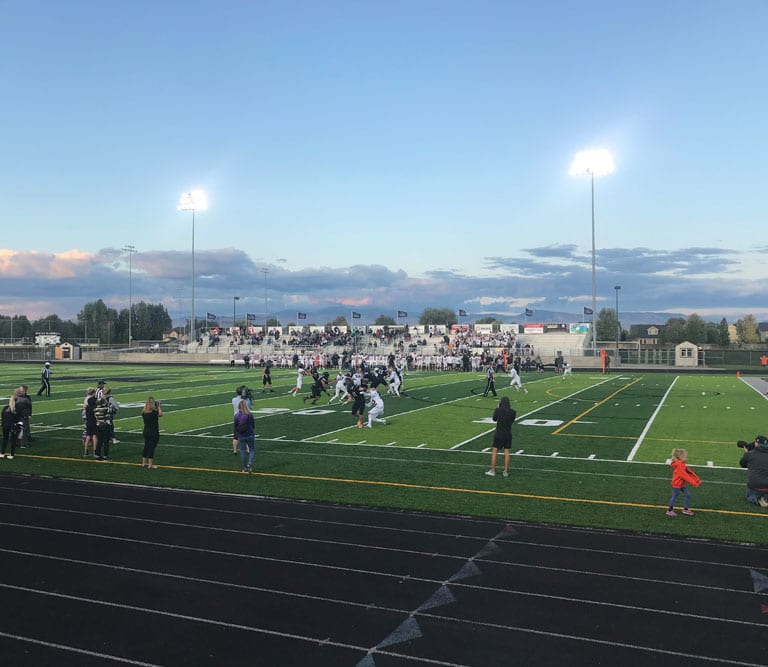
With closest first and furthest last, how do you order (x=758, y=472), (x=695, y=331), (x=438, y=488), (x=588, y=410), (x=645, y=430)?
(x=758, y=472) → (x=438, y=488) → (x=645, y=430) → (x=588, y=410) → (x=695, y=331)

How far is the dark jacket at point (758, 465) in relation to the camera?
11.3 m

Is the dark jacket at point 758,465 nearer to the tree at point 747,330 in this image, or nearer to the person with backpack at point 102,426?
the person with backpack at point 102,426

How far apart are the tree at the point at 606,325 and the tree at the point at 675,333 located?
1042 cm

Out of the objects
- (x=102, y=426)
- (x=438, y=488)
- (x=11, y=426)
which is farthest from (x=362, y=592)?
(x=11, y=426)

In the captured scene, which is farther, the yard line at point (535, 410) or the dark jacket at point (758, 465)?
the yard line at point (535, 410)

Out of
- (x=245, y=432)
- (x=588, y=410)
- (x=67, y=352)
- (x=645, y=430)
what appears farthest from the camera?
(x=67, y=352)

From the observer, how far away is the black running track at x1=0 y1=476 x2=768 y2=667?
6.23 metres

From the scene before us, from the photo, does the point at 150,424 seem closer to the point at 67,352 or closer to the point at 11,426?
the point at 11,426

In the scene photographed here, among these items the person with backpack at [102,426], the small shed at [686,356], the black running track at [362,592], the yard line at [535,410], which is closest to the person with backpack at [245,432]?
the black running track at [362,592]

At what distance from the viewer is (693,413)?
995 inches

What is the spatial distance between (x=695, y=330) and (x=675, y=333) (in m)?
10.2

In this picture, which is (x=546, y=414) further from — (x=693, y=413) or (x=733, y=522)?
(x=733, y=522)

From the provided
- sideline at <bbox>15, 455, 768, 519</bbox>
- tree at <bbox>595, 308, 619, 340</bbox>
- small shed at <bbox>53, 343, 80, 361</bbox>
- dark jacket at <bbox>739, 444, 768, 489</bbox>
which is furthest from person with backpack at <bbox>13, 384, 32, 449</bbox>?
tree at <bbox>595, 308, 619, 340</bbox>

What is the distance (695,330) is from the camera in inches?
4754
